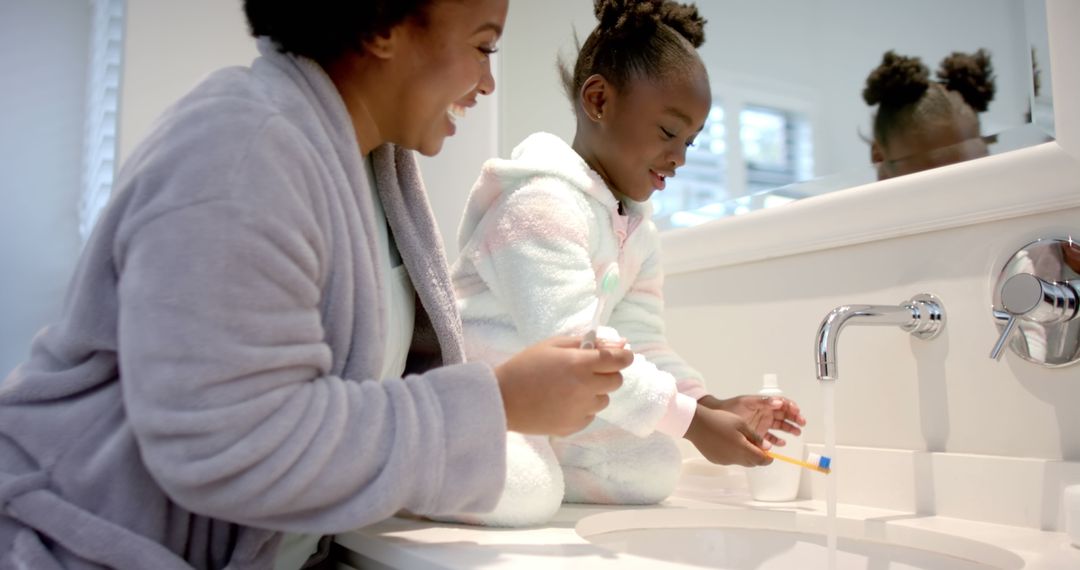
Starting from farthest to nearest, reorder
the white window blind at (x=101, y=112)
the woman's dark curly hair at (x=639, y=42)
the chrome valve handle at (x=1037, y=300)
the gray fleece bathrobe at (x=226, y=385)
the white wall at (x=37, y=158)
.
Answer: the white wall at (x=37, y=158) → the white window blind at (x=101, y=112) → the woman's dark curly hair at (x=639, y=42) → the chrome valve handle at (x=1037, y=300) → the gray fleece bathrobe at (x=226, y=385)

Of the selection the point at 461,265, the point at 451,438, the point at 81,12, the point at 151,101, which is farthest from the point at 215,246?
the point at 81,12

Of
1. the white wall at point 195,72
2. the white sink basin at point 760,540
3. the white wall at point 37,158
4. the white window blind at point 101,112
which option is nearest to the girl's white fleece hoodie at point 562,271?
the white sink basin at point 760,540

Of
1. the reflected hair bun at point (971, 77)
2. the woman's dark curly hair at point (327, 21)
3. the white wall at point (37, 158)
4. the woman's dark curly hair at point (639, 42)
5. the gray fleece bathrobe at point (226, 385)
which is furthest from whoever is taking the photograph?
the white wall at point (37, 158)

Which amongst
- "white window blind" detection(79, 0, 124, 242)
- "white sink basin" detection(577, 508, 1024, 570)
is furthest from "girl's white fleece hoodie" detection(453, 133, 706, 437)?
"white window blind" detection(79, 0, 124, 242)

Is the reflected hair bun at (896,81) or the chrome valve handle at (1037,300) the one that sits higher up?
the reflected hair bun at (896,81)

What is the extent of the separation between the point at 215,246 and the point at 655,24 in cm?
70

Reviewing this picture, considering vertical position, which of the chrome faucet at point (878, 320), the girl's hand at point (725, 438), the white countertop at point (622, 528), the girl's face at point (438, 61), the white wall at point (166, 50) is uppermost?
the white wall at point (166, 50)

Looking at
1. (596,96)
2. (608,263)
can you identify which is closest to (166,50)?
(596,96)

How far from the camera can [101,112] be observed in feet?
5.07

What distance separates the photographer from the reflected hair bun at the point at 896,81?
3.15ft

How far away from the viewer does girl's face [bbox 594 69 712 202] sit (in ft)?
3.21

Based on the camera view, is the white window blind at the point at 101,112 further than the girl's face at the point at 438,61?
Yes

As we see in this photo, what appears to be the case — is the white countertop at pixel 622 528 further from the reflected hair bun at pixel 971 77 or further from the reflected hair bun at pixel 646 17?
the reflected hair bun at pixel 646 17

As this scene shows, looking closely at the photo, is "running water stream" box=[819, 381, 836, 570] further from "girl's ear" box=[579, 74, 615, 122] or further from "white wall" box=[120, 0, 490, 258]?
"white wall" box=[120, 0, 490, 258]
